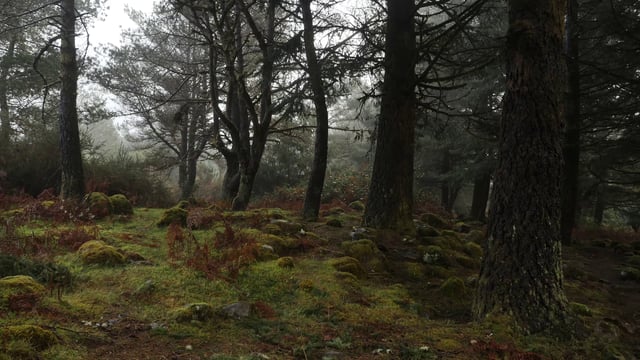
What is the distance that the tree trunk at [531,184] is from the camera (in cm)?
427

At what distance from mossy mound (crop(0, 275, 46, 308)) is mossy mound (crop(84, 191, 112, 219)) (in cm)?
460

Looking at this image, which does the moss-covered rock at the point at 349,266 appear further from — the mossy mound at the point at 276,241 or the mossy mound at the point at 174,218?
the mossy mound at the point at 174,218

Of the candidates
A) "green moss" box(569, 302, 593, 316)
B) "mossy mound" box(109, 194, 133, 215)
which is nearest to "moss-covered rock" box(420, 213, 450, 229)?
"green moss" box(569, 302, 593, 316)

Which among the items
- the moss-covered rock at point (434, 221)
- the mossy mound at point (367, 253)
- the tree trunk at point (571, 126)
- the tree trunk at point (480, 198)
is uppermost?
the tree trunk at point (571, 126)

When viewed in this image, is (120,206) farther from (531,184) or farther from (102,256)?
(531,184)

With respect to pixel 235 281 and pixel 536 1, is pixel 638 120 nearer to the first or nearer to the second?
pixel 536 1

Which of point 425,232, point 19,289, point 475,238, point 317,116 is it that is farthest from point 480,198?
point 19,289

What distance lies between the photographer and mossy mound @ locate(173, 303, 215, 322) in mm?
4117

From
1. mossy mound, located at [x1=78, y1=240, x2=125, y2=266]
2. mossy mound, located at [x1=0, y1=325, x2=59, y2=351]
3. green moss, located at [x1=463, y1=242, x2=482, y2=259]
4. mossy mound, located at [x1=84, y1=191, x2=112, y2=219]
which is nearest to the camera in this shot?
mossy mound, located at [x1=0, y1=325, x2=59, y2=351]

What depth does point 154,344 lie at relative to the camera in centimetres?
361

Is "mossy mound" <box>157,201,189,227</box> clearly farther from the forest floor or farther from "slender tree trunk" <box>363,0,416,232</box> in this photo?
"slender tree trunk" <box>363,0,416,232</box>

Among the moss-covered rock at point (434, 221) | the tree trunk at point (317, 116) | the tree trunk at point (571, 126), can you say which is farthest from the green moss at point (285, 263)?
the tree trunk at point (571, 126)

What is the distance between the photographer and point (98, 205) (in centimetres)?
879

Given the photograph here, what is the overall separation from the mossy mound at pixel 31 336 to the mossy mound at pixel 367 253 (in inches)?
170
